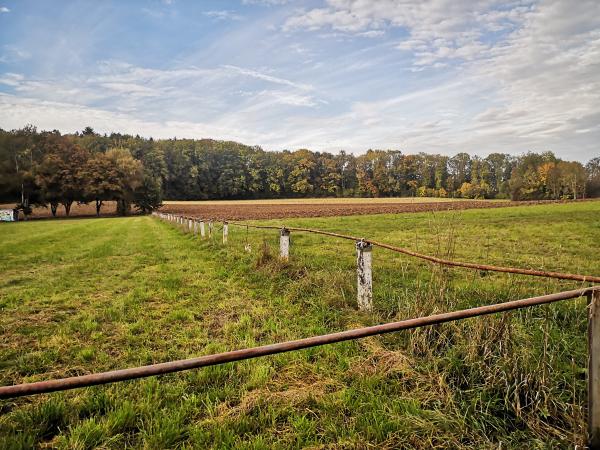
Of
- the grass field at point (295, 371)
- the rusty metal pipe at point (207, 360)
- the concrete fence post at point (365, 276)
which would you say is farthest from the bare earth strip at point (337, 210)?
the rusty metal pipe at point (207, 360)

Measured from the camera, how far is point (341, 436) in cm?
263

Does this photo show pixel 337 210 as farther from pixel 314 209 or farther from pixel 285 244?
pixel 285 244

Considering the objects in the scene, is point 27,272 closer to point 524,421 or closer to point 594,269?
point 524,421

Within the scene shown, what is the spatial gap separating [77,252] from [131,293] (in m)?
8.52

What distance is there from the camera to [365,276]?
5.27 meters

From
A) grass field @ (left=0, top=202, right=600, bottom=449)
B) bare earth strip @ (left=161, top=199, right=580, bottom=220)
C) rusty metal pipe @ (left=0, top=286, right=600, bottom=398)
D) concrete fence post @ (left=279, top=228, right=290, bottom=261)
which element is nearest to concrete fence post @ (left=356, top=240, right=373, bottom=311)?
grass field @ (left=0, top=202, right=600, bottom=449)

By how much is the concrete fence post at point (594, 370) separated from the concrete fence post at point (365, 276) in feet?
9.95

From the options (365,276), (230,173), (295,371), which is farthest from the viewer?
(230,173)

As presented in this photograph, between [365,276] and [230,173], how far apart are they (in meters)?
101

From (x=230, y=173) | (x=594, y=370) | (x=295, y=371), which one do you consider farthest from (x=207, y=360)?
(x=230, y=173)

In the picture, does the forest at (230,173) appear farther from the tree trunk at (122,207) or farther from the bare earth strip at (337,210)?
the bare earth strip at (337,210)

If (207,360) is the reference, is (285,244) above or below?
below

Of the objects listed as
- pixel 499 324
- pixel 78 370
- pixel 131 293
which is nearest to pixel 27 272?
pixel 131 293

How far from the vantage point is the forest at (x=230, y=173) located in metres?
55.7
